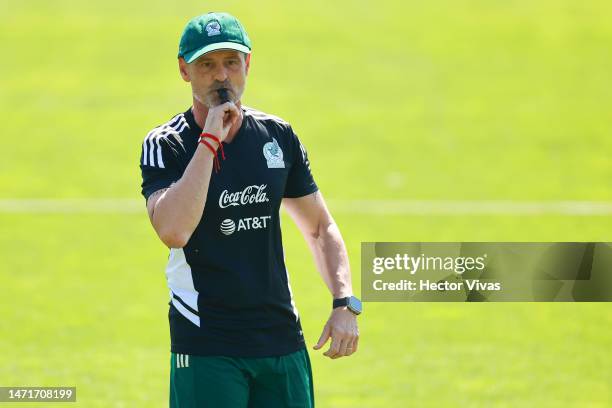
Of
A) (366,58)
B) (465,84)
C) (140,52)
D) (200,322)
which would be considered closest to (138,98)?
(140,52)

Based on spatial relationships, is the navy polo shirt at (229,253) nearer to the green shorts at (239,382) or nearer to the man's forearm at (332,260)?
the green shorts at (239,382)

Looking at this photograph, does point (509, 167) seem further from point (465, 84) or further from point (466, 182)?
point (465, 84)

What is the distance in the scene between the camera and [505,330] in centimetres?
1139

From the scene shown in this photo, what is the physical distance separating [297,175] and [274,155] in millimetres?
216

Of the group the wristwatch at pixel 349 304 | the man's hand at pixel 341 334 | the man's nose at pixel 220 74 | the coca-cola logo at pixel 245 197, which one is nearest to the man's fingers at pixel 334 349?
the man's hand at pixel 341 334

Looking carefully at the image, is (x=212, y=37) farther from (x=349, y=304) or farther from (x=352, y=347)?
(x=352, y=347)

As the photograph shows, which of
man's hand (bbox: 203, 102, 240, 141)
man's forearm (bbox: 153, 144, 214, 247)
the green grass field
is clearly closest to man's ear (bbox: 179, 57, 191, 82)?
man's hand (bbox: 203, 102, 240, 141)

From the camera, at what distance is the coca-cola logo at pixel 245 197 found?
4.98 meters

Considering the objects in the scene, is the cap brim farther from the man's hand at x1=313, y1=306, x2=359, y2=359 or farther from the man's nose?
the man's hand at x1=313, y1=306, x2=359, y2=359

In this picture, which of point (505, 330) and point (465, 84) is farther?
point (465, 84)

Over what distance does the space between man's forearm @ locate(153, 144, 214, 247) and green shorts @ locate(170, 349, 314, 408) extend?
2.07 feet

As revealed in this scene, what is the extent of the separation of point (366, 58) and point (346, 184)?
220 inches

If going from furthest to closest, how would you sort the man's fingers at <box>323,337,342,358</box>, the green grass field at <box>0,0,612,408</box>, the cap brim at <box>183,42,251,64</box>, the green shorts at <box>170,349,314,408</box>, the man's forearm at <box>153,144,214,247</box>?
the green grass field at <box>0,0,612,408</box> → the man's fingers at <box>323,337,342,358</box> → the green shorts at <box>170,349,314,408</box> → the cap brim at <box>183,42,251,64</box> → the man's forearm at <box>153,144,214,247</box>

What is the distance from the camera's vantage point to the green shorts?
497 cm
